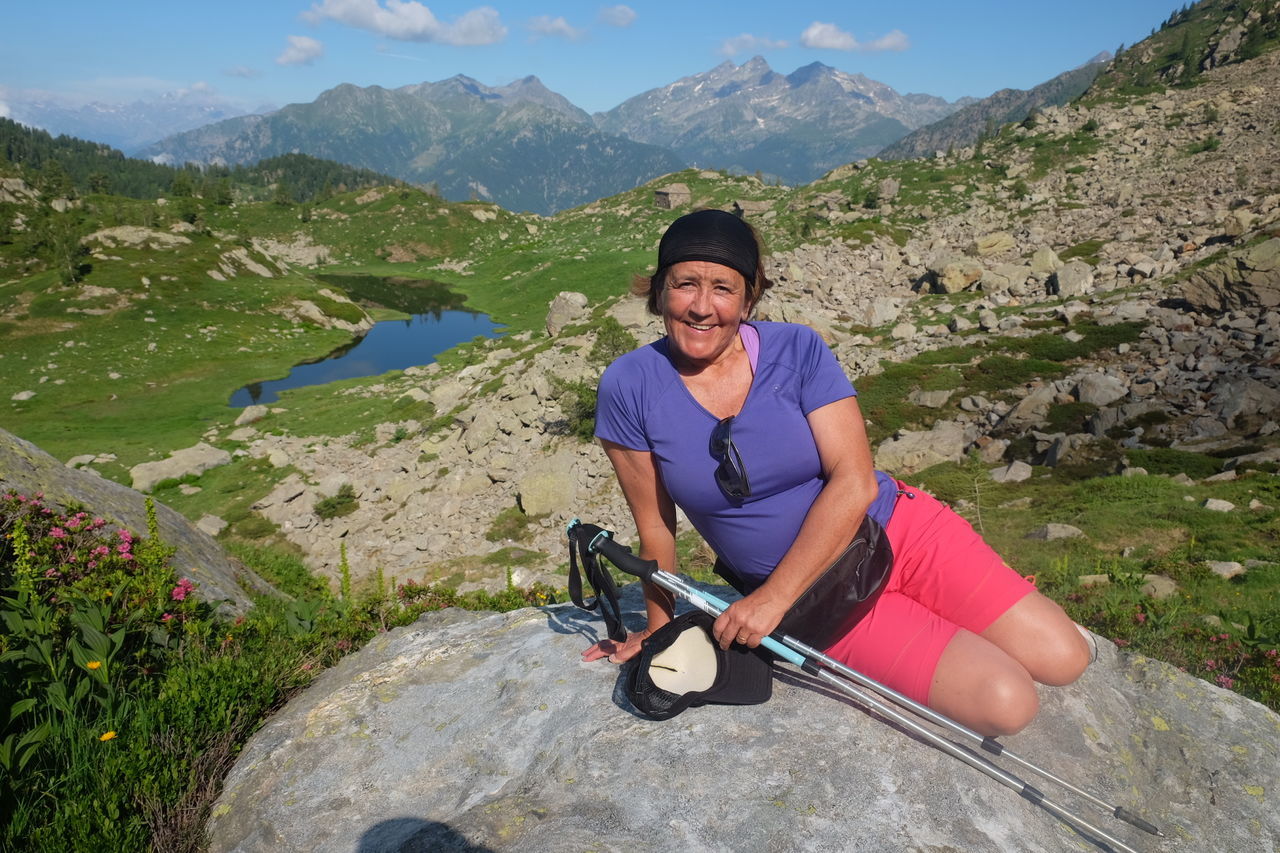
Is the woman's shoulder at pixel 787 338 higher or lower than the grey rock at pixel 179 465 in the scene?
higher

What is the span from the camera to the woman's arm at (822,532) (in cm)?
349

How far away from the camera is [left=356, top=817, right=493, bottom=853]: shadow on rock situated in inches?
115

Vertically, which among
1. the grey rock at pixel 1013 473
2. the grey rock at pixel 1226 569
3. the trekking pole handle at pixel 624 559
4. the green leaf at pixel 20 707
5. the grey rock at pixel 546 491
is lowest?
the grey rock at pixel 546 491

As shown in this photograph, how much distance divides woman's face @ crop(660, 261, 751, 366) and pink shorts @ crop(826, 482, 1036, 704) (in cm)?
159

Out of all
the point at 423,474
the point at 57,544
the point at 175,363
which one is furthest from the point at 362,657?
the point at 175,363

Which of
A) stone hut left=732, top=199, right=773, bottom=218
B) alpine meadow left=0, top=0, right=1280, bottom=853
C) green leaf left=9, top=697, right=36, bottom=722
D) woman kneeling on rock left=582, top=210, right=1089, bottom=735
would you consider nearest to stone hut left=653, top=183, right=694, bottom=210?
stone hut left=732, top=199, right=773, bottom=218

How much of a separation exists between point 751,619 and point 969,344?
86.1 ft

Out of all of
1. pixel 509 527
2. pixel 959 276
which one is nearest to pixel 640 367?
pixel 509 527

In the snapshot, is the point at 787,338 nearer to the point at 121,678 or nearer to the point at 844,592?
the point at 844,592

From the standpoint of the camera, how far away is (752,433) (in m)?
3.57

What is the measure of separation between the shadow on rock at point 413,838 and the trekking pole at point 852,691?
4.81 ft

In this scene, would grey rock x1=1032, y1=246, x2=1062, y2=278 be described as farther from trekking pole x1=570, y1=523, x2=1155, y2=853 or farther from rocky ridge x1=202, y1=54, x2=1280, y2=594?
trekking pole x1=570, y1=523, x2=1155, y2=853

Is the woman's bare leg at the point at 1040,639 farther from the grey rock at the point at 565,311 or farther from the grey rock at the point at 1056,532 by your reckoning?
the grey rock at the point at 565,311

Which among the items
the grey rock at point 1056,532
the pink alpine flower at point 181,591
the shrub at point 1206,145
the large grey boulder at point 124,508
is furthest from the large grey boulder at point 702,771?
the shrub at point 1206,145
